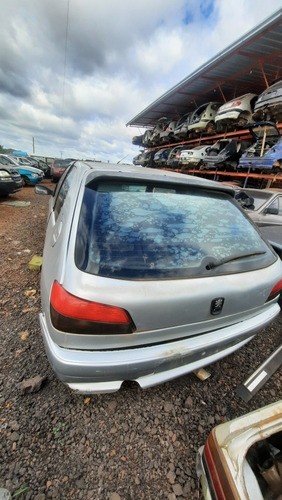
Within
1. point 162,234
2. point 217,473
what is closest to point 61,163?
point 162,234

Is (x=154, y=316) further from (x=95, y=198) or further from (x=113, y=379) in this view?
(x=95, y=198)

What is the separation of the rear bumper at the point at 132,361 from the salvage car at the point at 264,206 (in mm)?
3833

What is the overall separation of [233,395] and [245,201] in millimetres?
4030

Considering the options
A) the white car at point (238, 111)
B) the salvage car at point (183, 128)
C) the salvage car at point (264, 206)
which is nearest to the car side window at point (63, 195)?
the salvage car at point (264, 206)

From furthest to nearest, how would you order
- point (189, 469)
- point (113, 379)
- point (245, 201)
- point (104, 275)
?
point (245, 201) < point (189, 469) < point (113, 379) < point (104, 275)

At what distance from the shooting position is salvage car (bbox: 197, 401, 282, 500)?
2.80 feet

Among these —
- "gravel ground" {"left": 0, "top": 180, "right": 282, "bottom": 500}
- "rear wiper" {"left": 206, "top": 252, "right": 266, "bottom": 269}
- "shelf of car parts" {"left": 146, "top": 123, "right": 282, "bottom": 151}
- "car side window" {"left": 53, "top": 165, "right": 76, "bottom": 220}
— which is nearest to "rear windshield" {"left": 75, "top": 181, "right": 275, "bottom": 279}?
"rear wiper" {"left": 206, "top": 252, "right": 266, "bottom": 269}

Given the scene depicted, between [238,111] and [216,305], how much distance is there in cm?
851

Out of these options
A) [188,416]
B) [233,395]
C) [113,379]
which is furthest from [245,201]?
[113,379]

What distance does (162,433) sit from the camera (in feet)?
4.95

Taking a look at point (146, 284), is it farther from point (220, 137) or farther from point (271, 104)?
point (220, 137)

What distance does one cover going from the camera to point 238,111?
780 cm

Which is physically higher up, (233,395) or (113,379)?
(113,379)

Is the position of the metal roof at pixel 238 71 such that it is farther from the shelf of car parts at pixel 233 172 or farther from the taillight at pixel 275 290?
the taillight at pixel 275 290
